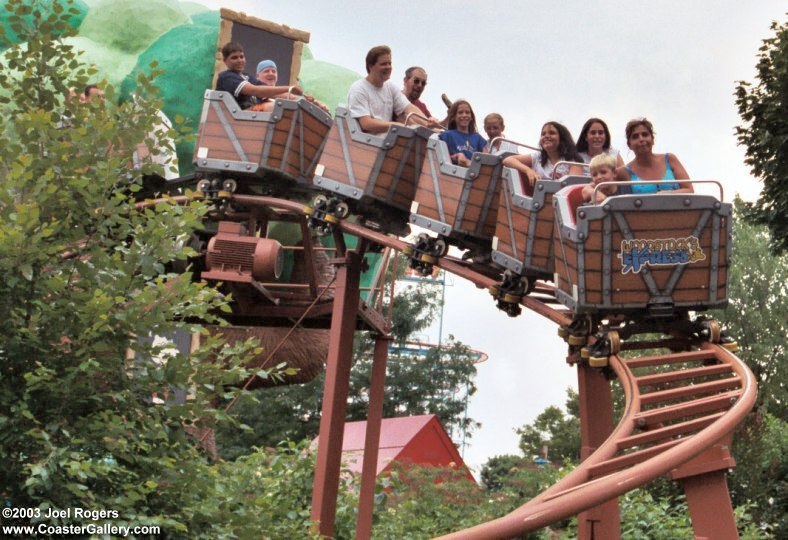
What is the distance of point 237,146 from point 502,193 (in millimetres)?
2837

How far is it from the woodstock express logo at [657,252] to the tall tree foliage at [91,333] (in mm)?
2345

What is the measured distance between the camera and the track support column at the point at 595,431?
849 cm

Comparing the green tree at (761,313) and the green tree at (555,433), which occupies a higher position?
the green tree at (761,313)

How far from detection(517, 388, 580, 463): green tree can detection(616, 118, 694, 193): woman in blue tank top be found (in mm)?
24692

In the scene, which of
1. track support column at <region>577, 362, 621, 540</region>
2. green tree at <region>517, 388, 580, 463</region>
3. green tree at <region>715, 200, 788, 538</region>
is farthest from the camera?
green tree at <region>517, 388, 580, 463</region>

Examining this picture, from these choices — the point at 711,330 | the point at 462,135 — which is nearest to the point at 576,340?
the point at 711,330

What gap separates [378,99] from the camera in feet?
31.0

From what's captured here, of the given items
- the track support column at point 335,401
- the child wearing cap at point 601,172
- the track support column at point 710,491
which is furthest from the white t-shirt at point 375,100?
the track support column at point 710,491

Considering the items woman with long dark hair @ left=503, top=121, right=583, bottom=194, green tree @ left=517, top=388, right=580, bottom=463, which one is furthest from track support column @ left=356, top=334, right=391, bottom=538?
green tree @ left=517, top=388, right=580, bottom=463

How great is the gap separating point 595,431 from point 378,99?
3.05 meters

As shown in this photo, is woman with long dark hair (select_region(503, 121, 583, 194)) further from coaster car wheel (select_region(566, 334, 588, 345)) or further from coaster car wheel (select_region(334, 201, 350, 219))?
coaster car wheel (select_region(334, 201, 350, 219))

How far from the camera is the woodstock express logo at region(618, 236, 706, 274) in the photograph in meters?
6.77

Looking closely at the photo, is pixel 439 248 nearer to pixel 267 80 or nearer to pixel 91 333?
→ pixel 267 80

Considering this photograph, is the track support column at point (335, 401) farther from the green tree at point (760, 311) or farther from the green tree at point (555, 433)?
the green tree at point (555, 433)
